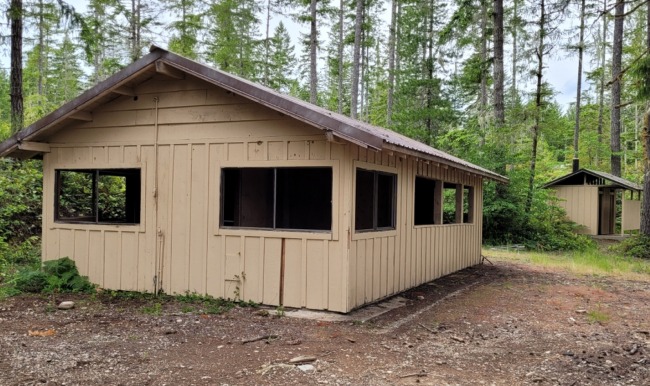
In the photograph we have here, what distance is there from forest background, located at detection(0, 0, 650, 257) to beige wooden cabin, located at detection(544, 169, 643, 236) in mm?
1477

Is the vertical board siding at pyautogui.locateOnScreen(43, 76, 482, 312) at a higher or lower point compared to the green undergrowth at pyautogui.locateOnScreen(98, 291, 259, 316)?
higher

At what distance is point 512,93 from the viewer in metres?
32.3

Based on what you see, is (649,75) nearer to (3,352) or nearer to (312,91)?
(3,352)

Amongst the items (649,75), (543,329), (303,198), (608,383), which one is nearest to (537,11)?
(649,75)

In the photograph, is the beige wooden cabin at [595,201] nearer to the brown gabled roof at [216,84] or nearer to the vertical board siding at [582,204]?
the vertical board siding at [582,204]

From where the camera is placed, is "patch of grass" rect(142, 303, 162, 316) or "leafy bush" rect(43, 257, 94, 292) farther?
"leafy bush" rect(43, 257, 94, 292)

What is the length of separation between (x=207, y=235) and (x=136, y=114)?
2273mm

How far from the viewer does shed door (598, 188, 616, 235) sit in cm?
2164

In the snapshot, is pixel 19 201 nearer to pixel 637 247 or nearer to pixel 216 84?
pixel 216 84

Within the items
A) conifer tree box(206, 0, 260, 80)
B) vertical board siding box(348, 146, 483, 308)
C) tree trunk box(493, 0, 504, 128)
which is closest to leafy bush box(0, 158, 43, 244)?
vertical board siding box(348, 146, 483, 308)

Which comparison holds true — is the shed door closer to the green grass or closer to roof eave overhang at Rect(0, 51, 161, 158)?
the green grass

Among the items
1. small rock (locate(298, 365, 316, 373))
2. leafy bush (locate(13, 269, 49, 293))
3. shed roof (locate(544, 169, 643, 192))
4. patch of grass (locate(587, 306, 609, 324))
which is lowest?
patch of grass (locate(587, 306, 609, 324))

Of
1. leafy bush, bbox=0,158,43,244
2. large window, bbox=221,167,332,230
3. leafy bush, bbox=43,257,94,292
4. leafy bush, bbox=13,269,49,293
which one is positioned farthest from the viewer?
leafy bush, bbox=0,158,43,244

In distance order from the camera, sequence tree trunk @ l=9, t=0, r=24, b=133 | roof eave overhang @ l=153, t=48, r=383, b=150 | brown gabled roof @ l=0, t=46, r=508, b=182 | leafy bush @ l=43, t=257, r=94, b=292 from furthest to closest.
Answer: tree trunk @ l=9, t=0, r=24, b=133, leafy bush @ l=43, t=257, r=94, b=292, brown gabled roof @ l=0, t=46, r=508, b=182, roof eave overhang @ l=153, t=48, r=383, b=150
